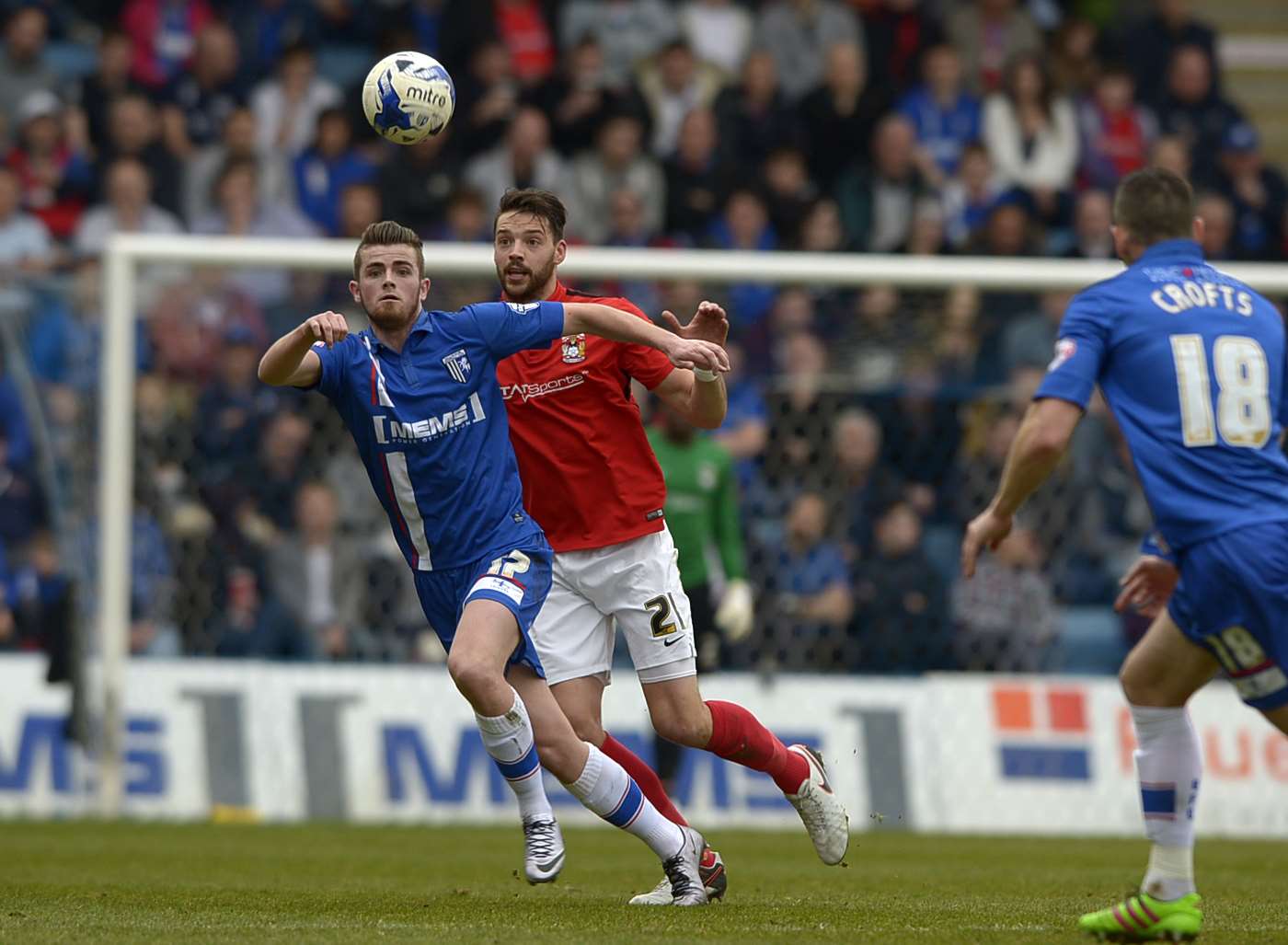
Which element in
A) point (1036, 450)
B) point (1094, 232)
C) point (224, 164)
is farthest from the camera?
point (1094, 232)

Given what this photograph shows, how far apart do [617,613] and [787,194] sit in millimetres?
8684

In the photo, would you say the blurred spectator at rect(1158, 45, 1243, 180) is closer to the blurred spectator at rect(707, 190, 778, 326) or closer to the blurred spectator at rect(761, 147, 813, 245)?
the blurred spectator at rect(761, 147, 813, 245)

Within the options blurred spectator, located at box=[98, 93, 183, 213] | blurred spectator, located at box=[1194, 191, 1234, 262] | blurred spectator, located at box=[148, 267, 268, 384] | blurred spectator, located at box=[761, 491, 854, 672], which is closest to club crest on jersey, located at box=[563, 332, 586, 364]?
blurred spectator, located at box=[761, 491, 854, 672]

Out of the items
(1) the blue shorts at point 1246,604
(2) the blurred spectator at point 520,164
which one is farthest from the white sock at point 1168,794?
(2) the blurred spectator at point 520,164

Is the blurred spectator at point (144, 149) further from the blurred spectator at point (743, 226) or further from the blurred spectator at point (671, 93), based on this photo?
the blurred spectator at point (743, 226)

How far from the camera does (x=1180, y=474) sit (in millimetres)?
5438

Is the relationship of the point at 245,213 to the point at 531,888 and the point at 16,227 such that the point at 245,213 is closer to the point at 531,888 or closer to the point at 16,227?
the point at 16,227

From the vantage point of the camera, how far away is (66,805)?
11.8 m

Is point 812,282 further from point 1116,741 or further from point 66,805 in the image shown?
point 66,805

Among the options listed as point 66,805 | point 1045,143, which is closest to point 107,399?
point 66,805

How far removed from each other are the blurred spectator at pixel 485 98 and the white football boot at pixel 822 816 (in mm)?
8871

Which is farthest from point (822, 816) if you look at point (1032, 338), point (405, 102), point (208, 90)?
point (208, 90)

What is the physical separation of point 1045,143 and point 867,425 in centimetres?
483

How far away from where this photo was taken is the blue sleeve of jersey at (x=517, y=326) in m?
6.78
